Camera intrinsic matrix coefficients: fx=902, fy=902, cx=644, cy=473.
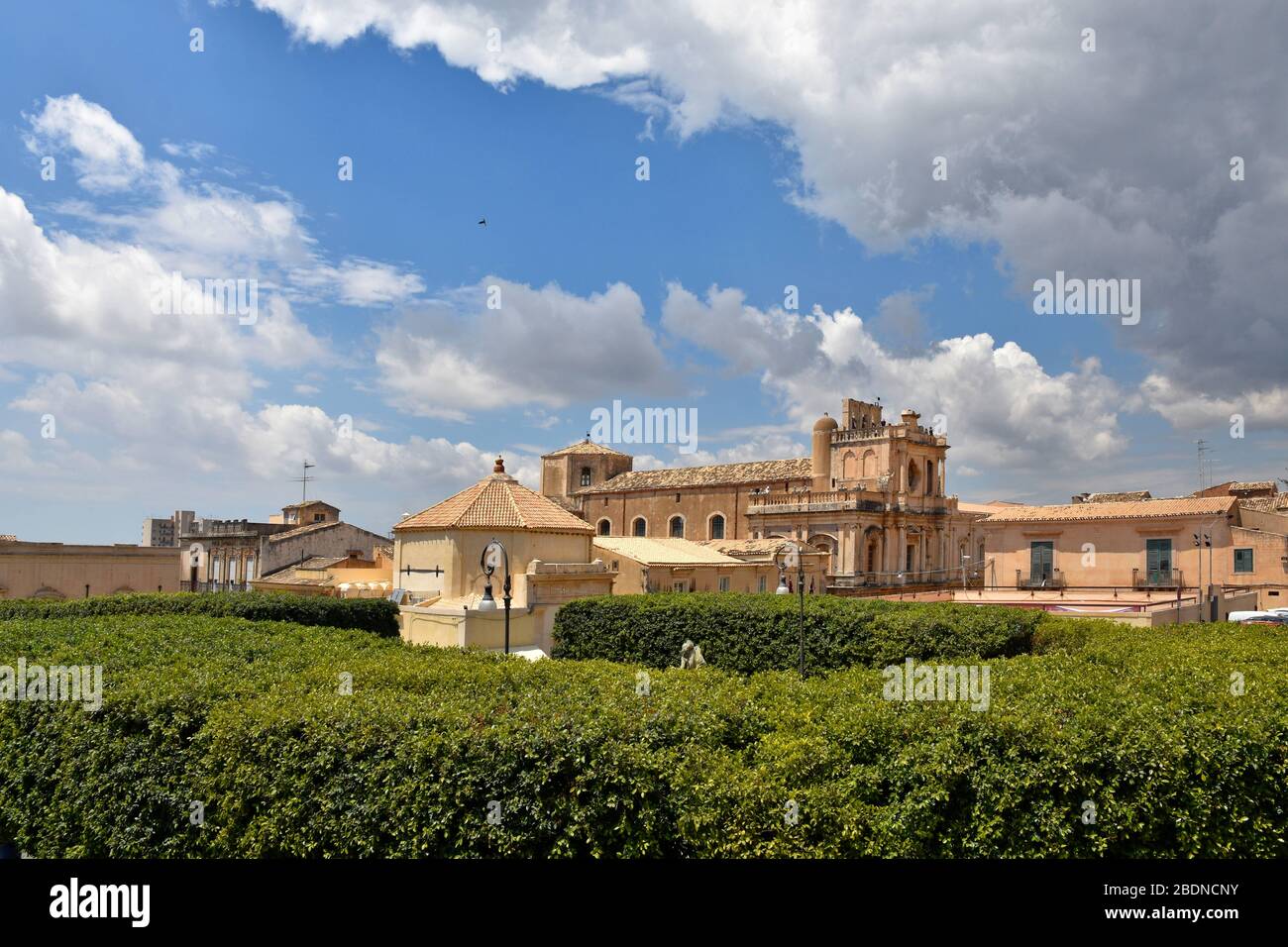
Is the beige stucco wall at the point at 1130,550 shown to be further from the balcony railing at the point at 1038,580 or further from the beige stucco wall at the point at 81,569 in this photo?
the beige stucco wall at the point at 81,569

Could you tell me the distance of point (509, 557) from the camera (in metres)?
33.2

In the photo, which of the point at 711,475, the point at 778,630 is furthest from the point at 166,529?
the point at 778,630

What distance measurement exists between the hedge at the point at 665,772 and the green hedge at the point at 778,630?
1073cm

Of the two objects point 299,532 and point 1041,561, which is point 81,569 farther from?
point 1041,561

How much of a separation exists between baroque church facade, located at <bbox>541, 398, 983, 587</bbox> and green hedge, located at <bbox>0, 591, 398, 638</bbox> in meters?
27.0

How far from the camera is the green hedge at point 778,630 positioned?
68.5 ft

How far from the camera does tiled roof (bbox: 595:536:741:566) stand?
37375 millimetres

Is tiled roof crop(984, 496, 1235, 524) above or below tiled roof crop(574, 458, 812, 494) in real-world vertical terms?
below

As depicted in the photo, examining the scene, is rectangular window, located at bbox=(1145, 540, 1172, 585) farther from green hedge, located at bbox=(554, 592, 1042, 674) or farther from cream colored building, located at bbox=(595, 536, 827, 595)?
green hedge, located at bbox=(554, 592, 1042, 674)

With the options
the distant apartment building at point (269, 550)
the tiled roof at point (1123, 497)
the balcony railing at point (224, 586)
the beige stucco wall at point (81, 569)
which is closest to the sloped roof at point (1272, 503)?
the tiled roof at point (1123, 497)

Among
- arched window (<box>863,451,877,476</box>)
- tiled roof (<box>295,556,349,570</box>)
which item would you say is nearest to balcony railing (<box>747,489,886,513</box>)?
arched window (<box>863,451,877,476</box>)

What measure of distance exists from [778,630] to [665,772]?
1723 centimetres

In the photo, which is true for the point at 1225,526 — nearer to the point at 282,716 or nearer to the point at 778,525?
the point at 778,525

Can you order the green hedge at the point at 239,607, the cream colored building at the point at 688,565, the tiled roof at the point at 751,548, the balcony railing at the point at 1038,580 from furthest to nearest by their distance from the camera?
the tiled roof at the point at 751,548 → the cream colored building at the point at 688,565 → the balcony railing at the point at 1038,580 → the green hedge at the point at 239,607
